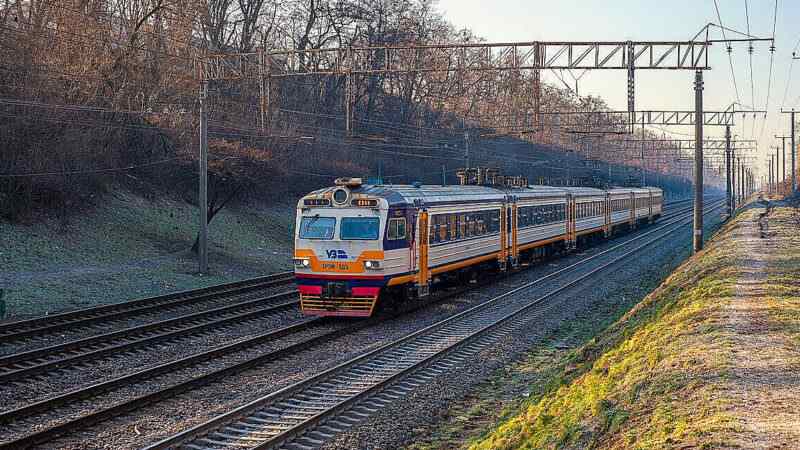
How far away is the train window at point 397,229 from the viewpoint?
59.3ft

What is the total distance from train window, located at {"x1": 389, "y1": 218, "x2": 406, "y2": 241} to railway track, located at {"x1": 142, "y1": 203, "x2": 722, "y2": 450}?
2192 mm

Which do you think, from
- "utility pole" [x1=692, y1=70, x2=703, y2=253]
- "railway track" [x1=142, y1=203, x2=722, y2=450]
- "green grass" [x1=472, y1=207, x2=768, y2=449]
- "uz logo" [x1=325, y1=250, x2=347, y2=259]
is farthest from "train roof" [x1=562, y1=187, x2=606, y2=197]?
"green grass" [x1=472, y1=207, x2=768, y2=449]

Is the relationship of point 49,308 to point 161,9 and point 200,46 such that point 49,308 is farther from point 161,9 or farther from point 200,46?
point 200,46

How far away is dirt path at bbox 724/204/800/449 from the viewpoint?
6.90m

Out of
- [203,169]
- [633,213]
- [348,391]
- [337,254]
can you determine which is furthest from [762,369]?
[633,213]

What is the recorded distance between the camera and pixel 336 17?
154 feet

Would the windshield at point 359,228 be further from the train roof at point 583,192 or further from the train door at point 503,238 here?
the train roof at point 583,192

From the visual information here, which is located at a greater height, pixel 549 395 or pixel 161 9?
pixel 161 9

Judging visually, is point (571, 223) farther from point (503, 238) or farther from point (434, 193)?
point (434, 193)

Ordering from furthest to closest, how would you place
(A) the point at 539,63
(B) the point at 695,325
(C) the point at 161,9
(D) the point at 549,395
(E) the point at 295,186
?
1. (E) the point at 295,186
2. (C) the point at 161,9
3. (A) the point at 539,63
4. (B) the point at 695,325
5. (D) the point at 549,395

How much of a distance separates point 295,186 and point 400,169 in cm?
967

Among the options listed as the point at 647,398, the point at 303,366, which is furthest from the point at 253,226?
the point at 647,398

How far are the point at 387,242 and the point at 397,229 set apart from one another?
0.60 metres

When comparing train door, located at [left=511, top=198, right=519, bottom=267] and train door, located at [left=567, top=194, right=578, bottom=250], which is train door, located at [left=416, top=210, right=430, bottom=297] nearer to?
train door, located at [left=511, top=198, right=519, bottom=267]
